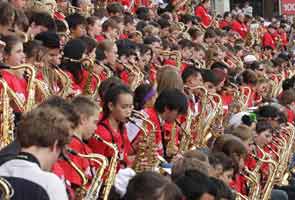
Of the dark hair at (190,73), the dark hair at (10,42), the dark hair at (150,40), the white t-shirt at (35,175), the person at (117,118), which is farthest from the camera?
the dark hair at (150,40)

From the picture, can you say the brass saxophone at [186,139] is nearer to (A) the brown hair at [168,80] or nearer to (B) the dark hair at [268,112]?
(A) the brown hair at [168,80]

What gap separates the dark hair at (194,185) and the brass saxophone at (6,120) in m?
1.23

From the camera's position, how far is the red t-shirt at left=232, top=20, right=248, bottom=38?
1898 cm

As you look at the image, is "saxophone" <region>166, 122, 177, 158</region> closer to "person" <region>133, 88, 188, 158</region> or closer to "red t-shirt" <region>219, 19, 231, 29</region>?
"person" <region>133, 88, 188, 158</region>

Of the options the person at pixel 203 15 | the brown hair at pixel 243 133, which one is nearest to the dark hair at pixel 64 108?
the brown hair at pixel 243 133

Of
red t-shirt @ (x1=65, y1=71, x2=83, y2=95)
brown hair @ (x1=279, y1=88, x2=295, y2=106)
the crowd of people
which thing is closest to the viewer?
the crowd of people

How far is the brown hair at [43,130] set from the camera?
11.7 feet

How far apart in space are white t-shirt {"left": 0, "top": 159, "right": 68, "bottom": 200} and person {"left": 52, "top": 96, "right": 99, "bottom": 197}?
1.02m

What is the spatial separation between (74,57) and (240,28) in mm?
12230

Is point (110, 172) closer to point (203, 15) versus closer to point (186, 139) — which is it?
point (186, 139)

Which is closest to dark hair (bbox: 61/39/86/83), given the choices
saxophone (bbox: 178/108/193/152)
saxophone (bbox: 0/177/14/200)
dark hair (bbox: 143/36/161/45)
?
saxophone (bbox: 178/108/193/152)

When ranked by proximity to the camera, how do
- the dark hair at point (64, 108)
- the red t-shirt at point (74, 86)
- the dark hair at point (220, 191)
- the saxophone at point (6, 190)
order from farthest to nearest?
the red t-shirt at point (74, 86), the dark hair at point (220, 191), the dark hair at point (64, 108), the saxophone at point (6, 190)

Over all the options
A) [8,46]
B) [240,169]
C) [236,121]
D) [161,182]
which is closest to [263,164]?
[236,121]

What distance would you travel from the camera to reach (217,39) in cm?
1385
